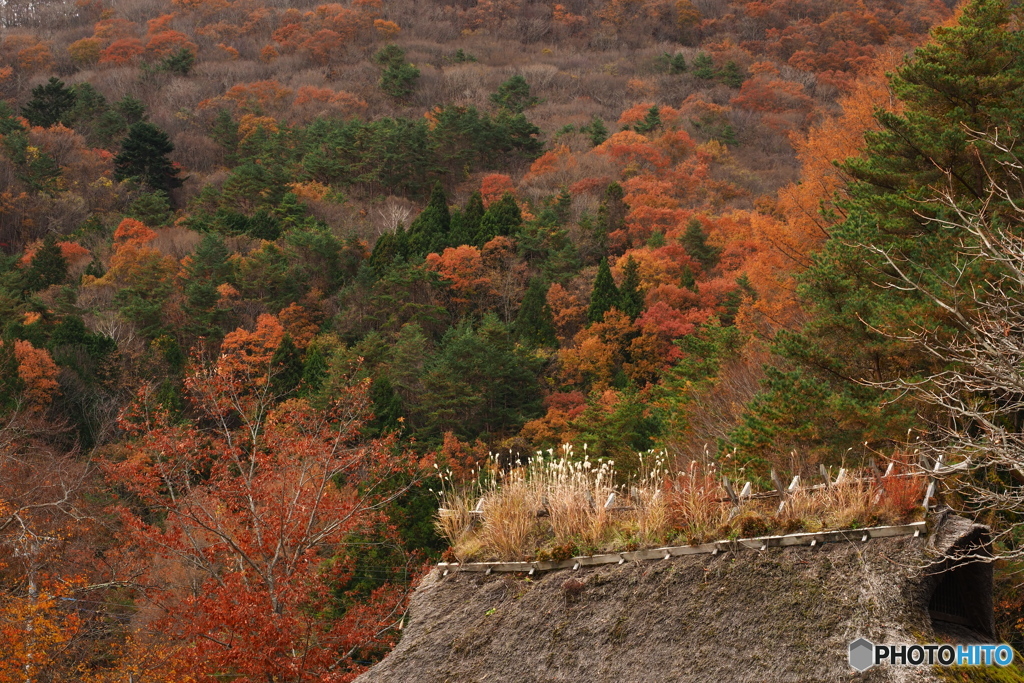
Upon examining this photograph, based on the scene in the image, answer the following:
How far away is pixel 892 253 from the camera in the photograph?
1374cm

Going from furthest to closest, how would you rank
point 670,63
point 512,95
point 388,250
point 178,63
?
1. point 670,63
2. point 178,63
3. point 512,95
4. point 388,250

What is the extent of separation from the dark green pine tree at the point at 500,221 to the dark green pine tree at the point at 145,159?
80.8 feet

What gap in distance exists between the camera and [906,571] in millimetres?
5824

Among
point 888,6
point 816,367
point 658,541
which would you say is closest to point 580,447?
point 816,367

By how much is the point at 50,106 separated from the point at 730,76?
55.5m

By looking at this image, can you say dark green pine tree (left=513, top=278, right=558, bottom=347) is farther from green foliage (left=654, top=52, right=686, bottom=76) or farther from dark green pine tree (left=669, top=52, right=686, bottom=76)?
green foliage (left=654, top=52, right=686, bottom=76)

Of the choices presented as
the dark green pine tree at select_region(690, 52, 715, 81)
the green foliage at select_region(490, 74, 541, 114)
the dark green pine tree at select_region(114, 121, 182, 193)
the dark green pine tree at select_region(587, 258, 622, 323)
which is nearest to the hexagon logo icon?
the dark green pine tree at select_region(587, 258, 622, 323)

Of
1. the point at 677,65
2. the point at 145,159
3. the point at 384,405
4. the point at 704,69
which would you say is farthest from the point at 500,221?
the point at 677,65

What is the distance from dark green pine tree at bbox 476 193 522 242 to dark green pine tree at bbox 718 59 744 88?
43.6 meters

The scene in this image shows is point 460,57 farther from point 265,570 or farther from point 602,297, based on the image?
point 265,570

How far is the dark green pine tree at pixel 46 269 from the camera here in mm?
47281

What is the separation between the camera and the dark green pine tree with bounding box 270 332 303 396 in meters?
38.6

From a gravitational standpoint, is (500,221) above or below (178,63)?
below

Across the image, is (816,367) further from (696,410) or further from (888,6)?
(888,6)
